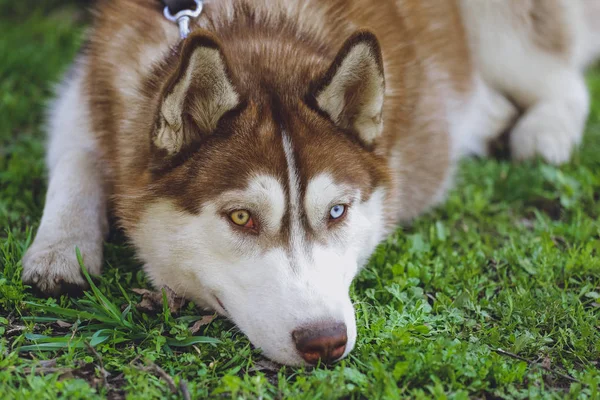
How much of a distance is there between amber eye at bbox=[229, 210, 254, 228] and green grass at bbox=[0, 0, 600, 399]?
0.45 m

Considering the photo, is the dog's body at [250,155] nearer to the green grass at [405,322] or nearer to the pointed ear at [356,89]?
the pointed ear at [356,89]

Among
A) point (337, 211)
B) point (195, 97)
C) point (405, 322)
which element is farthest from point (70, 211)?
point (405, 322)

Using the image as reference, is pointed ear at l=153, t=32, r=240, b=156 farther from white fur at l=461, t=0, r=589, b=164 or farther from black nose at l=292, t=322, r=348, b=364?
white fur at l=461, t=0, r=589, b=164

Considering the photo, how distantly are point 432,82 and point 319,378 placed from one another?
2.24 m

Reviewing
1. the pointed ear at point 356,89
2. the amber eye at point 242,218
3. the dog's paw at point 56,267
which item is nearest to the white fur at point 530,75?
the pointed ear at point 356,89

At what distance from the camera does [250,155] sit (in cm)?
280

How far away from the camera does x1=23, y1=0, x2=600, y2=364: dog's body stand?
8.96 feet

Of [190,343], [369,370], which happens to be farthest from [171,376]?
[369,370]

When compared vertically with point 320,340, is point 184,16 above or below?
above

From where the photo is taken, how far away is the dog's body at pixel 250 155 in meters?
2.73

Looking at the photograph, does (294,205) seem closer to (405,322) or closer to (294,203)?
(294,203)

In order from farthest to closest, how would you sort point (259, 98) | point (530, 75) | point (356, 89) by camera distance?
point (530, 75)
point (356, 89)
point (259, 98)

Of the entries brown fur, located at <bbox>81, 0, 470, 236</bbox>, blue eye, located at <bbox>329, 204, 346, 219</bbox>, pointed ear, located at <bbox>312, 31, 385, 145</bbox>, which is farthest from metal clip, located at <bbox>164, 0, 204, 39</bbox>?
blue eye, located at <bbox>329, 204, 346, 219</bbox>

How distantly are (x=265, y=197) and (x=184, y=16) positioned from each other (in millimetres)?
1018
